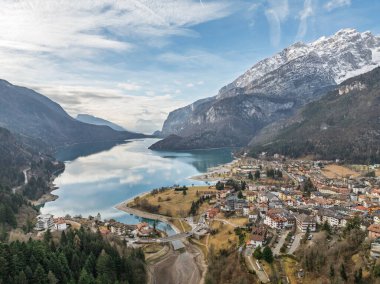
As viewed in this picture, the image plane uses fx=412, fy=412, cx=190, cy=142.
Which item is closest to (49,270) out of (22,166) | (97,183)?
(97,183)

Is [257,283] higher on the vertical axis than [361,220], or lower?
lower

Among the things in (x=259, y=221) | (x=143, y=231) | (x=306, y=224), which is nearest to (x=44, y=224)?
(x=143, y=231)

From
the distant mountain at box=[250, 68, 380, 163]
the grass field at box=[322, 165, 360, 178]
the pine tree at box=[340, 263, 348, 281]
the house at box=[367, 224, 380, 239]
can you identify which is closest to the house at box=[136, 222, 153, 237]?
the house at box=[367, 224, 380, 239]

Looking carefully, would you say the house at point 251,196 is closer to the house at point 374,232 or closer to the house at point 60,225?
the house at point 60,225

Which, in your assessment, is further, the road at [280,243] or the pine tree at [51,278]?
the road at [280,243]

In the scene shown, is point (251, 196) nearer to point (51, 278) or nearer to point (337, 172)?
point (51, 278)

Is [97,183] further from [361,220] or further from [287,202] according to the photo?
[361,220]

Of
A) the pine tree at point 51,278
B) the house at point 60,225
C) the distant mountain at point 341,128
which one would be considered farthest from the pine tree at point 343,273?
the distant mountain at point 341,128
